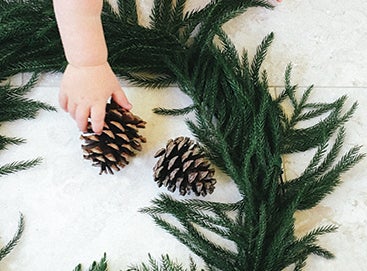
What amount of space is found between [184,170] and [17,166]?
219mm

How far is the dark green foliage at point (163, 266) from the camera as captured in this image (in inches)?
26.3

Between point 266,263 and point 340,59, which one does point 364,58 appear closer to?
point 340,59

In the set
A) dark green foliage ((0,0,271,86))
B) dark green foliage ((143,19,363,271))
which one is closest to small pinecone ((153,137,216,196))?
dark green foliage ((143,19,363,271))

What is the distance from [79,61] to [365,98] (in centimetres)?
40

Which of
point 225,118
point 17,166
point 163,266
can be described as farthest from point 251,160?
point 17,166

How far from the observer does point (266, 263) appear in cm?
67

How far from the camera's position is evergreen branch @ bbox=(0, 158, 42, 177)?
0.73 meters

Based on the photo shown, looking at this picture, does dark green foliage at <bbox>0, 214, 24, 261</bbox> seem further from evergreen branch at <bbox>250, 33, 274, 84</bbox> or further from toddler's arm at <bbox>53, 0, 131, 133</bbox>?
evergreen branch at <bbox>250, 33, 274, 84</bbox>

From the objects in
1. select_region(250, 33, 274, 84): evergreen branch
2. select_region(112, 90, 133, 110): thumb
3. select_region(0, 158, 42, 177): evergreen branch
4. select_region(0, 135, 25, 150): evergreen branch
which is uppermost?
select_region(250, 33, 274, 84): evergreen branch

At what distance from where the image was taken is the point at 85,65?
2.29 ft

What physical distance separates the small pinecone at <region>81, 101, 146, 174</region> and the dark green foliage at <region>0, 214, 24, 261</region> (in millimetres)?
114

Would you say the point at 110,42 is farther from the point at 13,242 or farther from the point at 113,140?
the point at 13,242

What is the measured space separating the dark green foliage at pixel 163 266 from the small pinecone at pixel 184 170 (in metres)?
0.09

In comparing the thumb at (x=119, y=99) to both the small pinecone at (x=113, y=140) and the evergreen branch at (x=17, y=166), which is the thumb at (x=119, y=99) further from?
the evergreen branch at (x=17, y=166)
